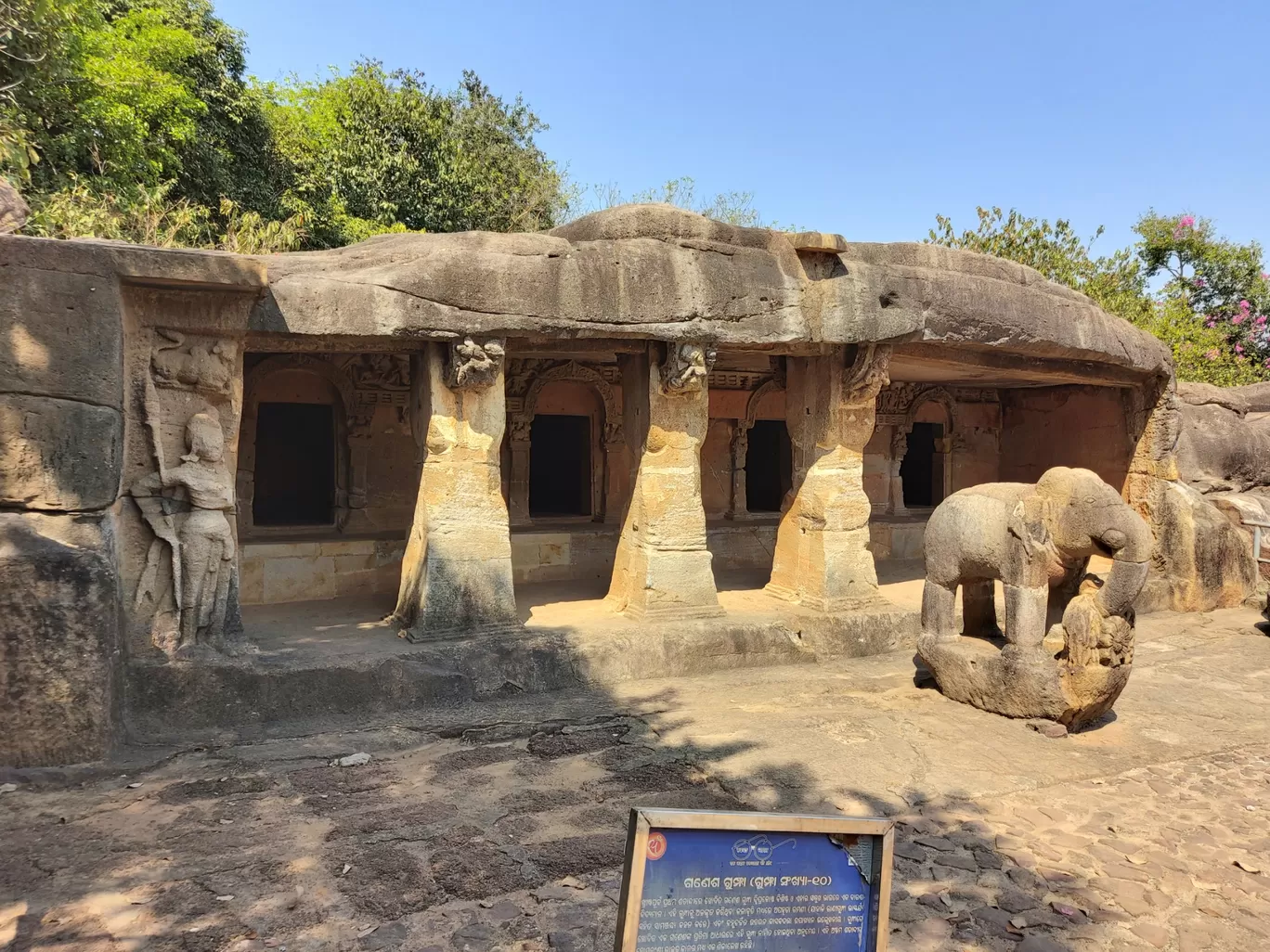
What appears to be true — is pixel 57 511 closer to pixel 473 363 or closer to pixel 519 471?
pixel 473 363

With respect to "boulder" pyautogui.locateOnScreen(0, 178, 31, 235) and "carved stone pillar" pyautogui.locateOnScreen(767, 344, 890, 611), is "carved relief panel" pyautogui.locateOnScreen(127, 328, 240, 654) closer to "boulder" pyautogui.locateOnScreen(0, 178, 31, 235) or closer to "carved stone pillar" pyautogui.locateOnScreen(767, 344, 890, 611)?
"boulder" pyautogui.locateOnScreen(0, 178, 31, 235)

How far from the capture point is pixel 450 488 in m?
6.14

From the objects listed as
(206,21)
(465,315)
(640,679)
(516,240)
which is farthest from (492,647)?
(206,21)

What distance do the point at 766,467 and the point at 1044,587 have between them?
7.11 meters

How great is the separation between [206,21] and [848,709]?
17.6 m

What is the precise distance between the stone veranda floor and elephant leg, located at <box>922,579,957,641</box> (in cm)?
49

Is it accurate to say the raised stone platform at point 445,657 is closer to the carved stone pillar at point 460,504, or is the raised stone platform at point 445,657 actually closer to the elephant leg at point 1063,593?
the carved stone pillar at point 460,504

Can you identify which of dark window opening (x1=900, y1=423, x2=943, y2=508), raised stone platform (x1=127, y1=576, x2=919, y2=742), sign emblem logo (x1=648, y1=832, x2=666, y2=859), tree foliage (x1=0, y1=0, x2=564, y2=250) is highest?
tree foliage (x1=0, y1=0, x2=564, y2=250)

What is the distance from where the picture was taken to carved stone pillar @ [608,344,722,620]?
22.2 feet

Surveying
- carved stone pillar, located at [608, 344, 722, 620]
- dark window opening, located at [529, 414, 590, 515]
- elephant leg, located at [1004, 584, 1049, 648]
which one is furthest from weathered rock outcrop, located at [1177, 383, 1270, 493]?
dark window opening, located at [529, 414, 590, 515]

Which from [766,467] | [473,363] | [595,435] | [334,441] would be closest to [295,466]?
[334,441]

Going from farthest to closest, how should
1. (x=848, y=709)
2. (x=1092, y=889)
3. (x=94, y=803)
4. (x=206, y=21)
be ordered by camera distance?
(x=206, y=21) → (x=848, y=709) → (x=94, y=803) → (x=1092, y=889)

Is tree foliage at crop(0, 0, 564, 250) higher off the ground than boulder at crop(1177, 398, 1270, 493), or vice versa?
tree foliage at crop(0, 0, 564, 250)

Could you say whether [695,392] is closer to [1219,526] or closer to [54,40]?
[1219,526]
